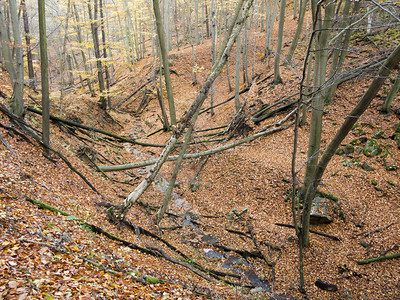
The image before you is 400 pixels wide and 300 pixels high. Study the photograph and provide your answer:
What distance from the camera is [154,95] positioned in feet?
71.8

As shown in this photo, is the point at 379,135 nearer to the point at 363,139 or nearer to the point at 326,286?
the point at 363,139

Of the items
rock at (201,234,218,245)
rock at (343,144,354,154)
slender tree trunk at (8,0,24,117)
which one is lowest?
rock at (201,234,218,245)

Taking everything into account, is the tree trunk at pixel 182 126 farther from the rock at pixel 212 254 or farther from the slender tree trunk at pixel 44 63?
the slender tree trunk at pixel 44 63

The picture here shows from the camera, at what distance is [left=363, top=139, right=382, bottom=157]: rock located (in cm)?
933

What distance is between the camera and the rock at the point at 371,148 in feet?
30.6

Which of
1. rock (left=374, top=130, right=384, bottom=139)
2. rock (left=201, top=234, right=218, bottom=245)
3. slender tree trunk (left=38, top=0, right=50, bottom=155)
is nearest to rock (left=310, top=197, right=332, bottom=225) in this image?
rock (left=201, top=234, right=218, bottom=245)

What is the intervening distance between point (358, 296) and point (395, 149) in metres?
6.35

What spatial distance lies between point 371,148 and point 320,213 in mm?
3990

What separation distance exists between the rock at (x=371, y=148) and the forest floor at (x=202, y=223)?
0.22 metres

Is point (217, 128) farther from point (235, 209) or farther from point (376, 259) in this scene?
point (376, 259)

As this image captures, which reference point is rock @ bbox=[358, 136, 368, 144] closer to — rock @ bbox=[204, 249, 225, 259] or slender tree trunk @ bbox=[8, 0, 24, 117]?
rock @ bbox=[204, 249, 225, 259]

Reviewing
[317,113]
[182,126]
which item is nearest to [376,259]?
[317,113]

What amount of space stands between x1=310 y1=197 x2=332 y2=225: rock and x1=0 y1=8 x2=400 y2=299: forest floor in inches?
8.7

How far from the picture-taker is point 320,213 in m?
7.75
